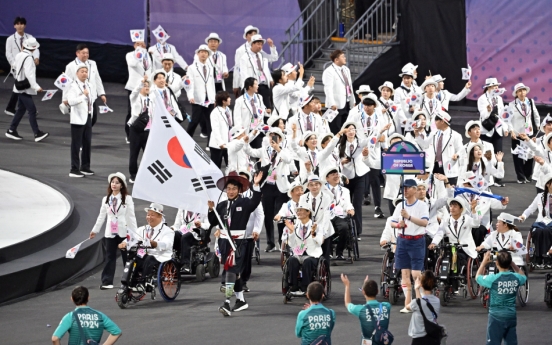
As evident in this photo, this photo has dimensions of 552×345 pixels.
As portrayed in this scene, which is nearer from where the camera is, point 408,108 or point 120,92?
point 408,108

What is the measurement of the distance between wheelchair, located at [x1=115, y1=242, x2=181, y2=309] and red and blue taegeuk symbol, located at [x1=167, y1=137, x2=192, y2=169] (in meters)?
1.29

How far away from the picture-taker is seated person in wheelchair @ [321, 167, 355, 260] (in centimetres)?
1552

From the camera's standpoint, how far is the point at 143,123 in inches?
748

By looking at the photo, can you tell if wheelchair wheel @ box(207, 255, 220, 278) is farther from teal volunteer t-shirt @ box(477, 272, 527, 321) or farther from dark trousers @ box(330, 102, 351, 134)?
dark trousers @ box(330, 102, 351, 134)

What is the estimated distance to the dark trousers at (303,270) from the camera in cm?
1370

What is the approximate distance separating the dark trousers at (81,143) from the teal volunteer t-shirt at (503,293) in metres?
10.2

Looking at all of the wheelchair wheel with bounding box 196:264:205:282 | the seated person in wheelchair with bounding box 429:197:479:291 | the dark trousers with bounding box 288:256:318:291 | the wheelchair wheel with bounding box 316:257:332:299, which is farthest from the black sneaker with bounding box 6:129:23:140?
the seated person in wheelchair with bounding box 429:197:479:291

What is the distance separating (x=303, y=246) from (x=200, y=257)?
1705 millimetres

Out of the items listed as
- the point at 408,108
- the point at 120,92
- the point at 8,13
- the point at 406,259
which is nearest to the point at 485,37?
the point at 408,108

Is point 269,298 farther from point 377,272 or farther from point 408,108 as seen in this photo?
point 408,108

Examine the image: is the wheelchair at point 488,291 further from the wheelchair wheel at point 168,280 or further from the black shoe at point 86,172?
the black shoe at point 86,172

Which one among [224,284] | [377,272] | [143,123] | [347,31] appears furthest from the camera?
[347,31]

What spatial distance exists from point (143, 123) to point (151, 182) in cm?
604

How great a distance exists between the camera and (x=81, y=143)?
19.8 metres
